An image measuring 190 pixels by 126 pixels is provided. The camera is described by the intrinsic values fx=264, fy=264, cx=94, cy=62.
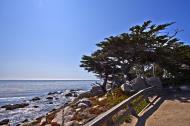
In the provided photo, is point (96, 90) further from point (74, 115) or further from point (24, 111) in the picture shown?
point (74, 115)

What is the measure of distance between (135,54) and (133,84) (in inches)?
321

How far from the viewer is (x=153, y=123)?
33.1 ft

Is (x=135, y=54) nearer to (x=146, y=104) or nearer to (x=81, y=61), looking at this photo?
(x=81, y=61)

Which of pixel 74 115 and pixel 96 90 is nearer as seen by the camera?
pixel 74 115

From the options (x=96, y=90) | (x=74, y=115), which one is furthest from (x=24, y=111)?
(x=74, y=115)

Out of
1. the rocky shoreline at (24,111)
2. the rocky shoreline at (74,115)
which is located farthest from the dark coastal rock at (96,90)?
the rocky shoreline at (74,115)

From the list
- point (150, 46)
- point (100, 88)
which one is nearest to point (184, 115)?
point (150, 46)

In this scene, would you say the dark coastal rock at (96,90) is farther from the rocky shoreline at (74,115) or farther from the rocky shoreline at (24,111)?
the rocky shoreline at (74,115)

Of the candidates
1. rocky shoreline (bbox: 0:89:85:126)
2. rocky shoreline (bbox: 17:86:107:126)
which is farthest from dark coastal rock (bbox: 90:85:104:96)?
rocky shoreline (bbox: 17:86:107:126)

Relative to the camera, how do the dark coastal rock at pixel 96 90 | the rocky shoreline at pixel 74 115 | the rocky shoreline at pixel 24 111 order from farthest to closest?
the dark coastal rock at pixel 96 90 → the rocky shoreline at pixel 24 111 → the rocky shoreline at pixel 74 115

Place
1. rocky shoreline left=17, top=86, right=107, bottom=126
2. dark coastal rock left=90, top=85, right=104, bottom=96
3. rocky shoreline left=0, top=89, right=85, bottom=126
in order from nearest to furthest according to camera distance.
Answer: rocky shoreline left=17, top=86, right=107, bottom=126
rocky shoreline left=0, top=89, right=85, bottom=126
dark coastal rock left=90, top=85, right=104, bottom=96

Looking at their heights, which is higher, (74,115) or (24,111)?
(74,115)

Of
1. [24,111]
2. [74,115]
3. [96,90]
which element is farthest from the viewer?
[24,111]

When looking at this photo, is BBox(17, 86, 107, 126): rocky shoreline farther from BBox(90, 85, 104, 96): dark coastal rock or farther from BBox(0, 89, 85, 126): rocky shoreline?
BBox(90, 85, 104, 96): dark coastal rock
